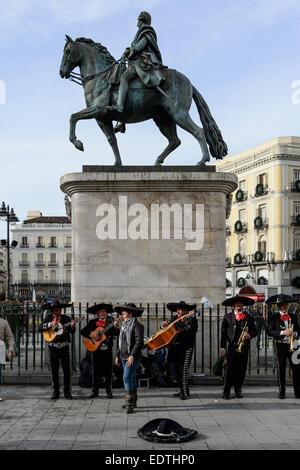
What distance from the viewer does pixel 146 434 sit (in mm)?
7668

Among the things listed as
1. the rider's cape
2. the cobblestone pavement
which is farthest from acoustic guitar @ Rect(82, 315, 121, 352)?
the rider's cape

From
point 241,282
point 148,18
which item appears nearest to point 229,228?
point 241,282

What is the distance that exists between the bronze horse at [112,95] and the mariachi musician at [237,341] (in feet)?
13.0

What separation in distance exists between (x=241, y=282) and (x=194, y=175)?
5464 centimetres

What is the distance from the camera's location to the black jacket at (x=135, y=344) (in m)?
9.60

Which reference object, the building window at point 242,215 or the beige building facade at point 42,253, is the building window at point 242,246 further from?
the beige building facade at point 42,253

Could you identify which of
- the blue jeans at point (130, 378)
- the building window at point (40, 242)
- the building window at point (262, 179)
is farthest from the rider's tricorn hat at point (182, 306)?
the building window at point (40, 242)

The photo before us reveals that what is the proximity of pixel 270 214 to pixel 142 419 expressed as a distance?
55.5 meters

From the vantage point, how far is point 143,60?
13.3m

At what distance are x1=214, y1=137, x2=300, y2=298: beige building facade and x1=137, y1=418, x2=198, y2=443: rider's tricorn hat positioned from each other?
2115 inches

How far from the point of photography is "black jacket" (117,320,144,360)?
31.5 ft

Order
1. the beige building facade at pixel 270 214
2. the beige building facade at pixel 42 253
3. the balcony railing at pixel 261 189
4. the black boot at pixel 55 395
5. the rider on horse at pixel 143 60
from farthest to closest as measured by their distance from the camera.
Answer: the beige building facade at pixel 42 253
the balcony railing at pixel 261 189
the beige building facade at pixel 270 214
the rider on horse at pixel 143 60
the black boot at pixel 55 395
